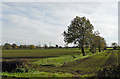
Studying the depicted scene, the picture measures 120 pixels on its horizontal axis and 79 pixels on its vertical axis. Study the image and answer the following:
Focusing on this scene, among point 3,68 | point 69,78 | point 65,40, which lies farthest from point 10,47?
point 69,78

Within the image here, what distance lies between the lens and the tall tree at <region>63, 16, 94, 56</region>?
151 feet

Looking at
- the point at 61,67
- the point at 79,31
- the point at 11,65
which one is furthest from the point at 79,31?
the point at 11,65

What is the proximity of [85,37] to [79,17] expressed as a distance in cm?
726

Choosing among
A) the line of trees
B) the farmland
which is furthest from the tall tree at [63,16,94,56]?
the farmland

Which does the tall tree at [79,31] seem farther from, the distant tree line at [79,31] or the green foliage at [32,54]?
the green foliage at [32,54]

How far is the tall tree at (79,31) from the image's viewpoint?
151 ft

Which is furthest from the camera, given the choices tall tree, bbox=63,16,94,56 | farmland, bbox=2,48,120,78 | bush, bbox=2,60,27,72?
tall tree, bbox=63,16,94,56

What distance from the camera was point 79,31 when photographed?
150 ft

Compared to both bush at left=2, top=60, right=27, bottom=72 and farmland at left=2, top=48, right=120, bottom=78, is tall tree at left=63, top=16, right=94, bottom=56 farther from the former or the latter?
bush at left=2, top=60, right=27, bottom=72

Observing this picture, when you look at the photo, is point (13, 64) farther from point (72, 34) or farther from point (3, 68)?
point (72, 34)

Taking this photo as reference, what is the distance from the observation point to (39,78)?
1255 cm

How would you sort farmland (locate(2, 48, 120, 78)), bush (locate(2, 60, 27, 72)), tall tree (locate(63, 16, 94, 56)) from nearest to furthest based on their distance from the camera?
farmland (locate(2, 48, 120, 78)) → bush (locate(2, 60, 27, 72)) → tall tree (locate(63, 16, 94, 56))

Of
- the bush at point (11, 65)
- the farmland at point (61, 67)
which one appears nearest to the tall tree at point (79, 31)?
the farmland at point (61, 67)

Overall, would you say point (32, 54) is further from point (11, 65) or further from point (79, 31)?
point (11, 65)
